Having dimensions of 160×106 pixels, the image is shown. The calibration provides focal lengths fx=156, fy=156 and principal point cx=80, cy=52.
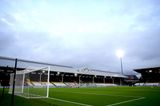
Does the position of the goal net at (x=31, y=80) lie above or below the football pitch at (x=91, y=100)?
above

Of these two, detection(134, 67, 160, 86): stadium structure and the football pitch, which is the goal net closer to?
the football pitch

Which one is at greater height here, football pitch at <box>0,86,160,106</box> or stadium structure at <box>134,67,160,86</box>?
stadium structure at <box>134,67,160,86</box>

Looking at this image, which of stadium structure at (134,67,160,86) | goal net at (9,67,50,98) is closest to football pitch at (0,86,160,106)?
goal net at (9,67,50,98)

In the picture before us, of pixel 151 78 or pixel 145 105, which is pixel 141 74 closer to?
pixel 151 78

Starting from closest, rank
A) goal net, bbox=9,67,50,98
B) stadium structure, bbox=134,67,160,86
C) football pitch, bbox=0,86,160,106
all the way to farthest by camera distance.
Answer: football pitch, bbox=0,86,160,106 < goal net, bbox=9,67,50,98 < stadium structure, bbox=134,67,160,86

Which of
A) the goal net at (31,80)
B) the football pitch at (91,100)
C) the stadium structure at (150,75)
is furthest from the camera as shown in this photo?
the stadium structure at (150,75)

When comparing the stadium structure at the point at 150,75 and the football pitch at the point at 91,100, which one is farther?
the stadium structure at the point at 150,75

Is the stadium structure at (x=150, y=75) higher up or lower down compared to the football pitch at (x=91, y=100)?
higher up

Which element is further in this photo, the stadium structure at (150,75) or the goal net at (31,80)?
the stadium structure at (150,75)

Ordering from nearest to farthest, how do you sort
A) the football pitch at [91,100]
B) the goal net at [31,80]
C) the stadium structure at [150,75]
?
the football pitch at [91,100], the goal net at [31,80], the stadium structure at [150,75]

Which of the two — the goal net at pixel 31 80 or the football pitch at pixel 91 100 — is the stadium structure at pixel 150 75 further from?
the goal net at pixel 31 80

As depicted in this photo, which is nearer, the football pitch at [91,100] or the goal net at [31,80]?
the football pitch at [91,100]

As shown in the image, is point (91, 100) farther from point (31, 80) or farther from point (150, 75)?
point (150, 75)

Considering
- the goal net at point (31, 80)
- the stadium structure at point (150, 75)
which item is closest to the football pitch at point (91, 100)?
the goal net at point (31, 80)
